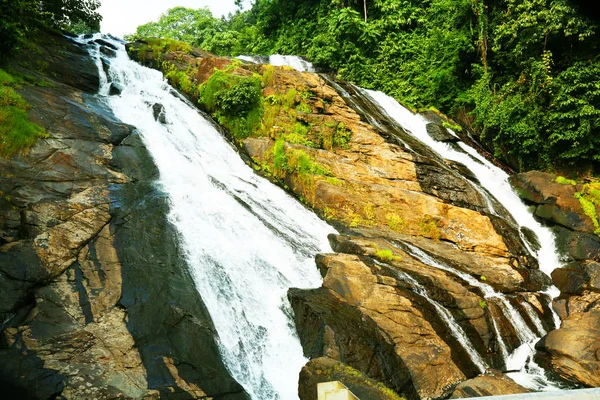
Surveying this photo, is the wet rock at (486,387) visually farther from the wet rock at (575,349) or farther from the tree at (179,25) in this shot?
the tree at (179,25)

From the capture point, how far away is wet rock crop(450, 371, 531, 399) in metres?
7.06

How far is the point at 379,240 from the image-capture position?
11.9 metres

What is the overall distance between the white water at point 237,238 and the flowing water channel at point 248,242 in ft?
0.07

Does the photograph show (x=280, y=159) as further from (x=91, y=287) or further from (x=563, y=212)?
(x=563, y=212)

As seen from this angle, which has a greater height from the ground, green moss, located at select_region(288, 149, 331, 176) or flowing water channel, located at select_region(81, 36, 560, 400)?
green moss, located at select_region(288, 149, 331, 176)

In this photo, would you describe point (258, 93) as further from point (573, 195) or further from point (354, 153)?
point (573, 195)

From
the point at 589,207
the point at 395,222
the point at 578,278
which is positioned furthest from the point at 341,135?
the point at 589,207

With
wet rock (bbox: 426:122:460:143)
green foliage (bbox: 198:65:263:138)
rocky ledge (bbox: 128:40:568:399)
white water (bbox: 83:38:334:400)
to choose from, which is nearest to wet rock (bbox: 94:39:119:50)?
rocky ledge (bbox: 128:40:568:399)

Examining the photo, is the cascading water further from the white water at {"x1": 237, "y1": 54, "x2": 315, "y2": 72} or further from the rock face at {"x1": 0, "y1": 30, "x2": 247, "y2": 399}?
the white water at {"x1": 237, "y1": 54, "x2": 315, "y2": 72}

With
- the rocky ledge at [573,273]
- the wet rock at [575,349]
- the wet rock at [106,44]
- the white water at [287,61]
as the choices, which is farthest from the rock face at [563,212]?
the wet rock at [106,44]

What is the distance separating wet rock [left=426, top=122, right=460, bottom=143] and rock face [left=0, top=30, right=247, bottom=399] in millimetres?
13666

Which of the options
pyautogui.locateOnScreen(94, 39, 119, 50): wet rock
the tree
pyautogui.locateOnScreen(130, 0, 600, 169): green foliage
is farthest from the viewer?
the tree

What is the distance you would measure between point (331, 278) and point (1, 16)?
1120 cm

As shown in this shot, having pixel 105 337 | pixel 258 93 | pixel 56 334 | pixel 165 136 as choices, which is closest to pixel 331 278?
pixel 105 337
